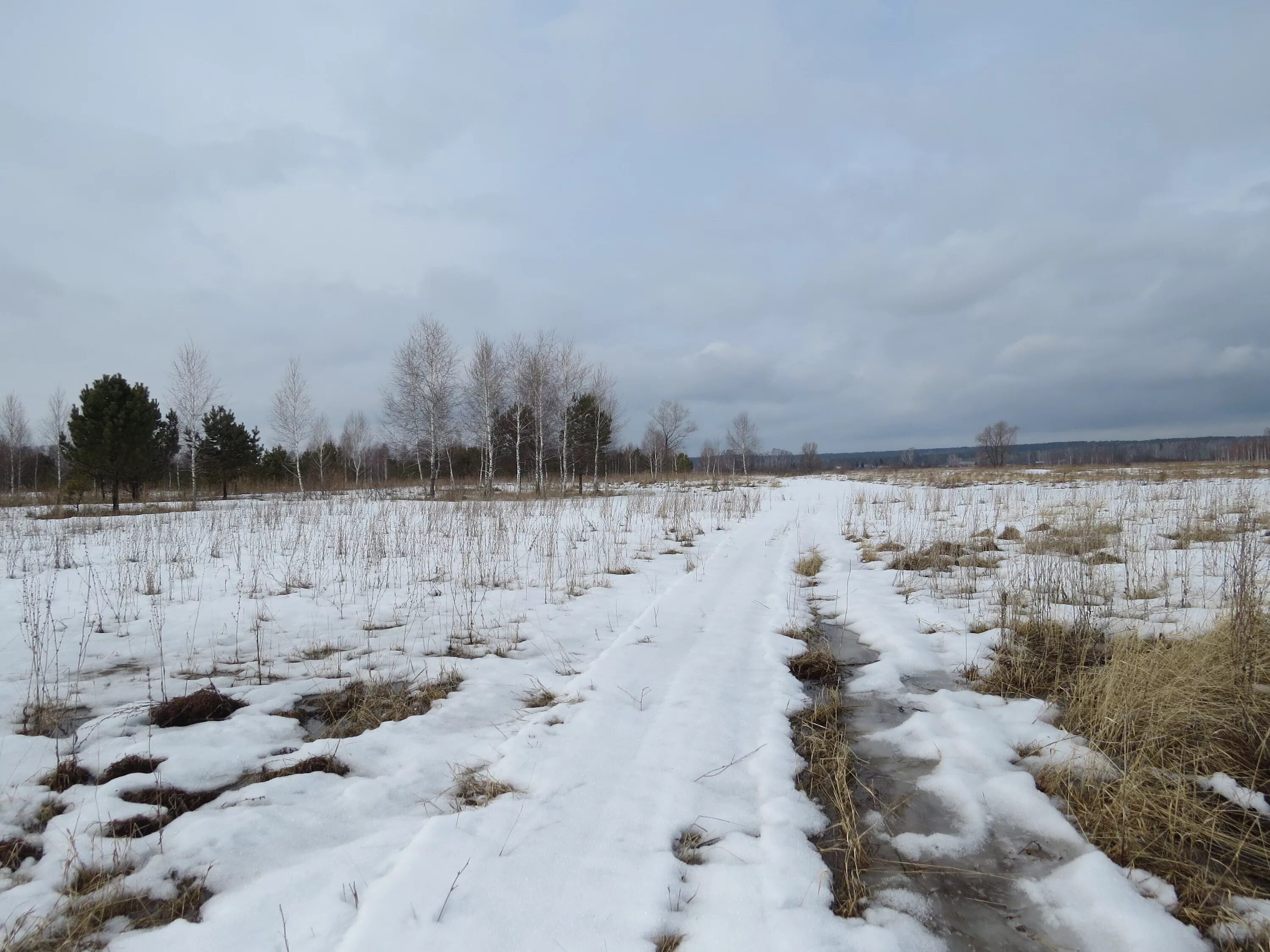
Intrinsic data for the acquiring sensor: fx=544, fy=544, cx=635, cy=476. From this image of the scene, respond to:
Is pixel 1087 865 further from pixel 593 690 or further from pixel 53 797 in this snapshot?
pixel 53 797

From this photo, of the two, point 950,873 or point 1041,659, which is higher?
point 1041,659

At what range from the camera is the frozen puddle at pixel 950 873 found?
1896 mm

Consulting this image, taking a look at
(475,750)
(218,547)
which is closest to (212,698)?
(475,750)

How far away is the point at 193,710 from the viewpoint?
11.3 feet

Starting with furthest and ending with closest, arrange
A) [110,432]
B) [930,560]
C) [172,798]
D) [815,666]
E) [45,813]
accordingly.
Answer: [110,432]
[930,560]
[815,666]
[172,798]
[45,813]

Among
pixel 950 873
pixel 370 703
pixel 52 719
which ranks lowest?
pixel 950 873

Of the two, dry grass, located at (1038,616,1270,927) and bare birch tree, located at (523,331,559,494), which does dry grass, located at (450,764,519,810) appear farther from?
bare birch tree, located at (523,331,559,494)

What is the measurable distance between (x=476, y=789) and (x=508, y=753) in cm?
34

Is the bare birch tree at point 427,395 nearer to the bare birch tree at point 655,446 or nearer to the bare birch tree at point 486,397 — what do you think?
the bare birch tree at point 486,397

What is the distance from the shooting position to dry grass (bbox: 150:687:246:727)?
3.37m

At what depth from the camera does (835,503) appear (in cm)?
2014

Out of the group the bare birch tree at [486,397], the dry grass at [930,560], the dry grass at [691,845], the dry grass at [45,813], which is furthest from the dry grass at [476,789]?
the bare birch tree at [486,397]

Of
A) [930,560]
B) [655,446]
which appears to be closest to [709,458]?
[655,446]

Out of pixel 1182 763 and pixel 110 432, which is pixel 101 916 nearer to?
pixel 1182 763
